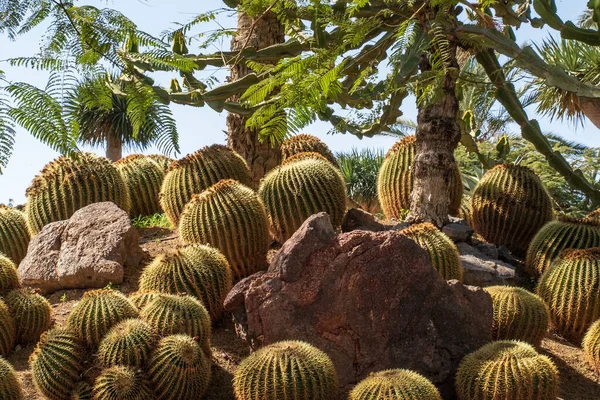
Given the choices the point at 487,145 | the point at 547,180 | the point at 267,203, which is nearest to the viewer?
the point at 267,203

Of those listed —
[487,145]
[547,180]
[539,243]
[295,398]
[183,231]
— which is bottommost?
[295,398]

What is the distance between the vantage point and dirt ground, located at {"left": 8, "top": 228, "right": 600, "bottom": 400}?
6.50m

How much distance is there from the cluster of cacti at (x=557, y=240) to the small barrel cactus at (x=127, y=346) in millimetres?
4208

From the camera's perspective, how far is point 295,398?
18.3ft

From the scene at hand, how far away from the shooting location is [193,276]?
7.13 metres

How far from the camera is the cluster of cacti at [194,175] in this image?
9.00 metres

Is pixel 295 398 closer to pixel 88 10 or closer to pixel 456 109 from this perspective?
pixel 88 10

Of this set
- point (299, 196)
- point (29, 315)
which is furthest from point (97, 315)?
point (299, 196)

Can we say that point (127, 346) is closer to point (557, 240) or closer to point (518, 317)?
point (518, 317)

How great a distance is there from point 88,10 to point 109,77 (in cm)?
28

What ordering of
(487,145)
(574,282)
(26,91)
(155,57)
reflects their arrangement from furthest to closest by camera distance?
(487,145)
(574,282)
(155,57)
(26,91)

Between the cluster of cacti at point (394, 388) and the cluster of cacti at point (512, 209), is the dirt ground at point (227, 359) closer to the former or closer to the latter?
the cluster of cacti at point (394, 388)

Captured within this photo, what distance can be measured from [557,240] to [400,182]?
1.98 metres

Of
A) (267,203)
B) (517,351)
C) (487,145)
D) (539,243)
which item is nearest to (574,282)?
(539,243)
